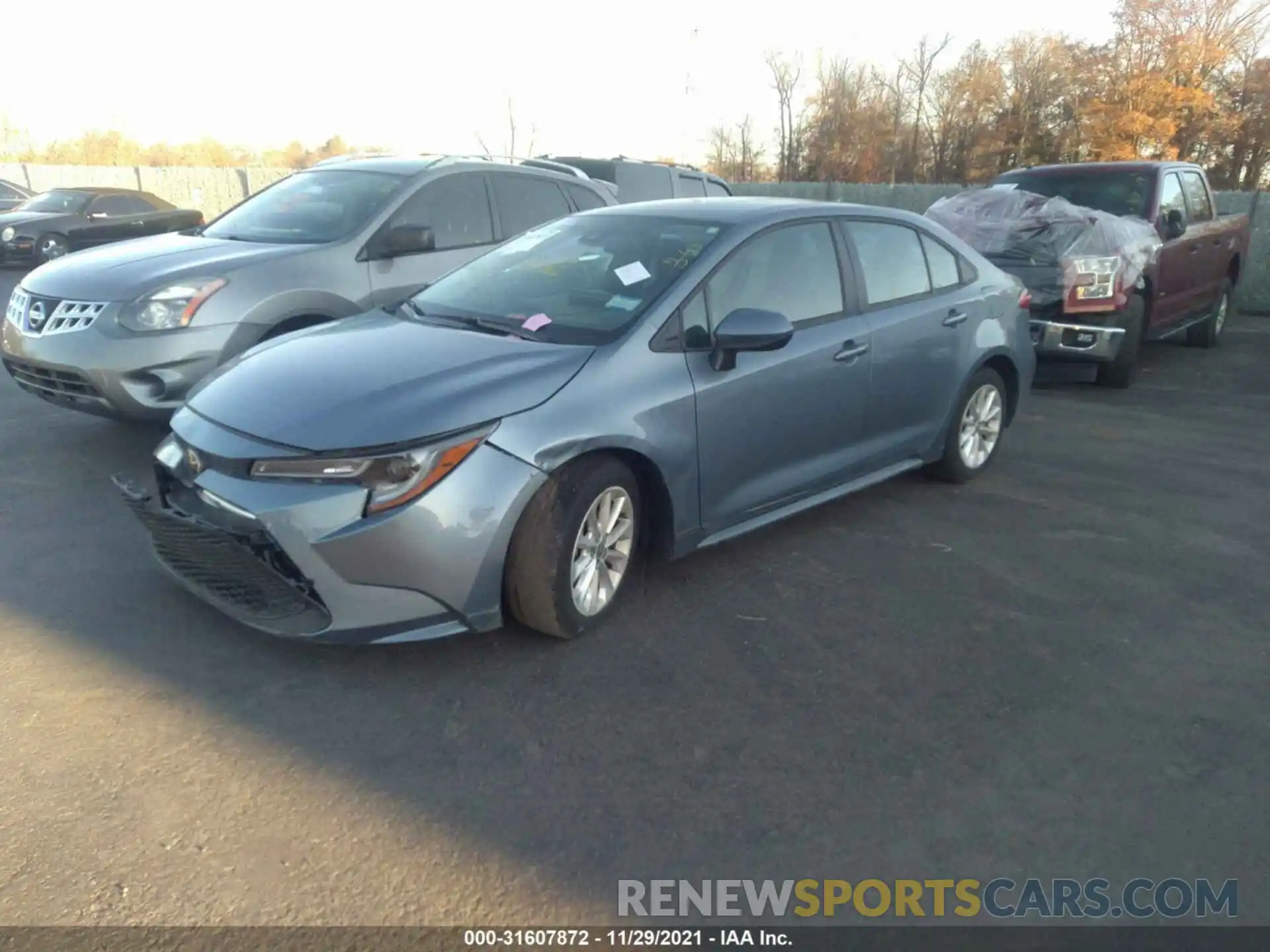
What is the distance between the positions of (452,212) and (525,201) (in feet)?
2.20

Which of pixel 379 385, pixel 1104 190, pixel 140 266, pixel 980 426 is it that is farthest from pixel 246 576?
pixel 1104 190

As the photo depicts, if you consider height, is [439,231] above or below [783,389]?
above

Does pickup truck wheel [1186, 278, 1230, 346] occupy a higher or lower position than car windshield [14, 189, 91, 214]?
lower

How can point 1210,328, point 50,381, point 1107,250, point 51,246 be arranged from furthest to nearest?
point 51,246 < point 1210,328 < point 1107,250 < point 50,381

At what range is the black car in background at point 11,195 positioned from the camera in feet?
66.4

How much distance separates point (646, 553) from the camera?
168 inches

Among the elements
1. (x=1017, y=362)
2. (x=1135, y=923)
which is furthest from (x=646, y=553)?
(x=1017, y=362)

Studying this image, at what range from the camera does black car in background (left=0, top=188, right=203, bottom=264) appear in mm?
16703

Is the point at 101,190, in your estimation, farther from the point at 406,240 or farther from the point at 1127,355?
the point at 1127,355

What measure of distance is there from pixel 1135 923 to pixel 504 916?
1.58 m

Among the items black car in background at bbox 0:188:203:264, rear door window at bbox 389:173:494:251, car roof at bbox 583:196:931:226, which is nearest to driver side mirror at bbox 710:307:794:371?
car roof at bbox 583:196:931:226

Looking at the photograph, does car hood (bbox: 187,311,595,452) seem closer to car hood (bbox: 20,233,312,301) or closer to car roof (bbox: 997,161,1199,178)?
car hood (bbox: 20,233,312,301)

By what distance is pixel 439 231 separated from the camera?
22.0 feet

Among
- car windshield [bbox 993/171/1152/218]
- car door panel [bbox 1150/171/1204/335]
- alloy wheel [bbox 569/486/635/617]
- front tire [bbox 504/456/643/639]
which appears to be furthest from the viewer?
car windshield [bbox 993/171/1152/218]
